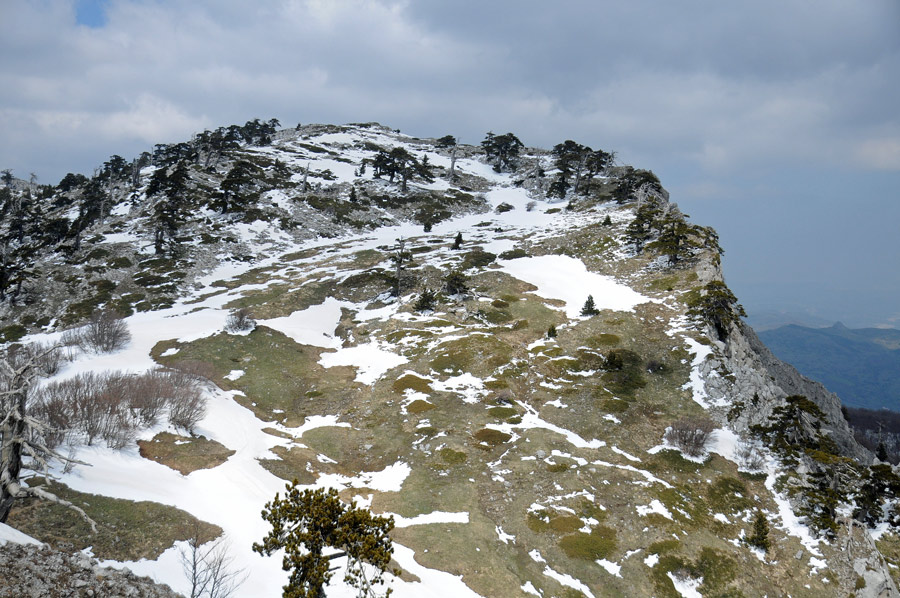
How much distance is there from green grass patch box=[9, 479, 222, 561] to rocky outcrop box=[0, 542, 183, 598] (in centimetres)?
473

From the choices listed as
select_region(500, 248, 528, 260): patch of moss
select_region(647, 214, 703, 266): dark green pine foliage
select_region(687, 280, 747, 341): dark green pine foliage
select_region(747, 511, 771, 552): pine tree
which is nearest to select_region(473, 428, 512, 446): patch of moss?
select_region(747, 511, 771, 552): pine tree

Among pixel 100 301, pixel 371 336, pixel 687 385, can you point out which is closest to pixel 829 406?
pixel 687 385

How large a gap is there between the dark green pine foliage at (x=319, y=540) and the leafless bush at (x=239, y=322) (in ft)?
127

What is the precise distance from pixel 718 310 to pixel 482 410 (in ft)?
87.0

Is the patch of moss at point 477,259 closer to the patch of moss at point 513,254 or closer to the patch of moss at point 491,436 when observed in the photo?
the patch of moss at point 513,254

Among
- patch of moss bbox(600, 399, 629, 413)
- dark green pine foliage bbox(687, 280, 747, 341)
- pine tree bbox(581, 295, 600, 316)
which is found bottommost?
patch of moss bbox(600, 399, 629, 413)

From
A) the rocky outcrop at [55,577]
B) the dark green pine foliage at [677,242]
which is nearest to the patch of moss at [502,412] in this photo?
the rocky outcrop at [55,577]

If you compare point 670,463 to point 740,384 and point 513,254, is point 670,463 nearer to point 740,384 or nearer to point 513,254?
point 740,384

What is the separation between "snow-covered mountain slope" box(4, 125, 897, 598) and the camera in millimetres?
20688

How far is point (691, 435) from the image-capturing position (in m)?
29.1

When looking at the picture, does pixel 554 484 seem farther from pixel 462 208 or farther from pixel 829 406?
pixel 462 208

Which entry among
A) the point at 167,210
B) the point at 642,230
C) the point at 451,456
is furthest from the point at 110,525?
the point at 167,210

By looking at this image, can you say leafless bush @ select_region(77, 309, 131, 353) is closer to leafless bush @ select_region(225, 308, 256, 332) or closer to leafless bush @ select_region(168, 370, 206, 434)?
leafless bush @ select_region(225, 308, 256, 332)

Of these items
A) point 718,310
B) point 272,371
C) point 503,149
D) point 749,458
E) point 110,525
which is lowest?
point 110,525
